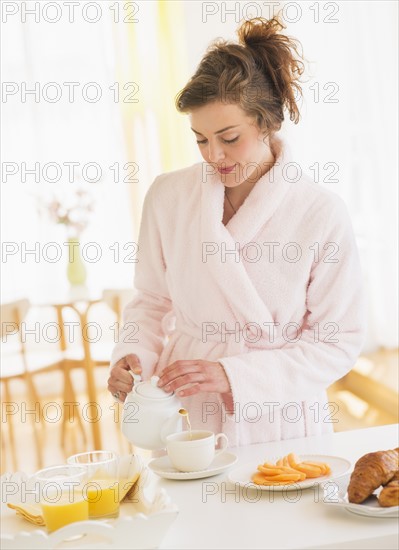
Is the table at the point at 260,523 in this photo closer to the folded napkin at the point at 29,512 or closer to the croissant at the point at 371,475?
the croissant at the point at 371,475

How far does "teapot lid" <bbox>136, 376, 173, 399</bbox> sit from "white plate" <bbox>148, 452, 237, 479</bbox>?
0.12 m

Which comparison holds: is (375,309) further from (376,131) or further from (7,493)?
(7,493)

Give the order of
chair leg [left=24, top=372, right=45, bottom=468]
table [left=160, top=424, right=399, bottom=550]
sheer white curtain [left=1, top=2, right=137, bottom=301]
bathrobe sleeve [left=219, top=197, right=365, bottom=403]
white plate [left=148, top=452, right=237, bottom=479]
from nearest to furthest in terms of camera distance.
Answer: table [left=160, top=424, right=399, bottom=550] → white plate [left=148, top=452, right=237, bottom=479] → bathrobe sleeve [left=219, top=197, right=365, bottom=403] → chair leg [left=24, top=372, right=45, bottom=468] → sheer white curtain [left=1, top=2, right=137, bottom=301]

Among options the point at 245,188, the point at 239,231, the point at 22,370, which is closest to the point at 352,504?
the point at 239,231

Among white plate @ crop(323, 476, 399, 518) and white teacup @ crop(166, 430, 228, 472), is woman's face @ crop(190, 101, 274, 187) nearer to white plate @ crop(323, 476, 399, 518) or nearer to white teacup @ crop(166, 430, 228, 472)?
white teacup @ crop(166, 430, 228, 472)

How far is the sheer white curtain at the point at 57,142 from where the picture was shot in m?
5.23

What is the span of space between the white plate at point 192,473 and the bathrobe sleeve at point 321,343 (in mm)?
147

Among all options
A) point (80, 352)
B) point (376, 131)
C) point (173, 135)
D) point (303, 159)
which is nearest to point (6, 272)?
point (80, 352)

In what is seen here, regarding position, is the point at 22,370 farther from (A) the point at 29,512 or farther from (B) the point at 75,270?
(A) the point at 29,512

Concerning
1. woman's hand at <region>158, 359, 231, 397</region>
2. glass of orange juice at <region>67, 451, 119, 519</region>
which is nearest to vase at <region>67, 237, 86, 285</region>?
woman's hand at <region>158, 359, 231, 397</region>

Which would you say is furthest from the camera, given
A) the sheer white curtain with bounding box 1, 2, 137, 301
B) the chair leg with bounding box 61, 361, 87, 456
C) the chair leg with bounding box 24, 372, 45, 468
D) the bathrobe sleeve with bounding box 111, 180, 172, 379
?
the sheer white curtain with bounding box 1, 2, 137, 301

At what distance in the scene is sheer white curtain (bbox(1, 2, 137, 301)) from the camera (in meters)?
5.23

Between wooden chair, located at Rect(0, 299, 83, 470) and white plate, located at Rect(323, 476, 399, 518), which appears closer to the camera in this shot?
white plate, located at Rect(323, 476, 399, 518)

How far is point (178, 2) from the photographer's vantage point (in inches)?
204
